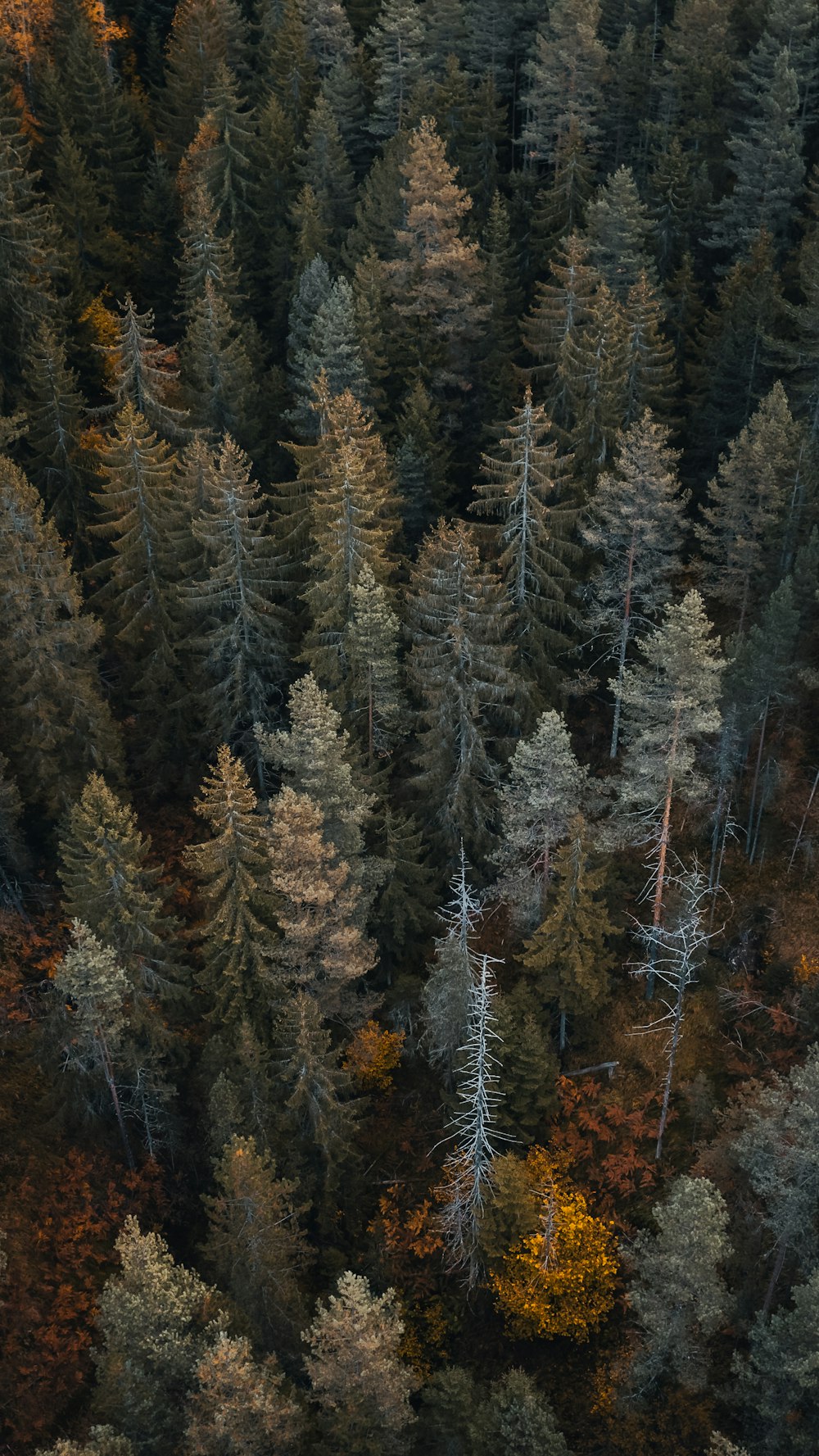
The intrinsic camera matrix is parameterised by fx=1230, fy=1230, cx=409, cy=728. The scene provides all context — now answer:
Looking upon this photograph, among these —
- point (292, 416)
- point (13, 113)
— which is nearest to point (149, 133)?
point (13, 113)

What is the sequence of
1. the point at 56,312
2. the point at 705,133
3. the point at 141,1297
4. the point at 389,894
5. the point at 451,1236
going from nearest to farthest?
the point at 141,1297, the point at 451,1236, the point at 389,894, the point at 56,312, the point at 705,133

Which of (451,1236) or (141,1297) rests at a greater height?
(141,1297)

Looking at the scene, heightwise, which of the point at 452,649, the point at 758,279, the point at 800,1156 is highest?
the point at 758,279

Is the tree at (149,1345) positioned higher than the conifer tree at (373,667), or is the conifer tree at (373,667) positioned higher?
the conifer tree at (373,667)

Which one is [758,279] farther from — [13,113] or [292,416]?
[13,113]

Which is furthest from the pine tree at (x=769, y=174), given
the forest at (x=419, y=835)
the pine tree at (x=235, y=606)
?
the pine tree at (x=235, y=606)

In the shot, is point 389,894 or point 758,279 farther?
point 758,279

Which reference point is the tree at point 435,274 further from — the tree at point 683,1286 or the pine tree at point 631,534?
the tree at point 683,1286

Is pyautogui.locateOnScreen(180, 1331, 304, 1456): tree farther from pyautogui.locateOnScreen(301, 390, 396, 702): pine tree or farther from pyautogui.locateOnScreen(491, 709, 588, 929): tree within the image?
pyautogui.locateOnScreen(301, 390, 396, 702): pine tree
